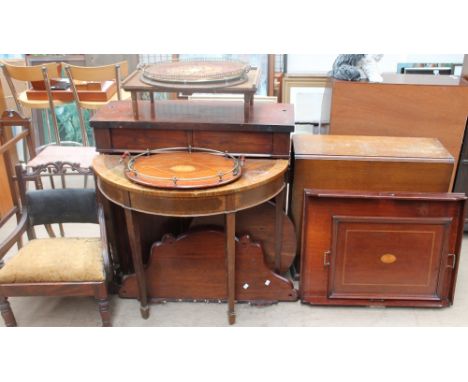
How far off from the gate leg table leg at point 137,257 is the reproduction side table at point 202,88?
493 mm

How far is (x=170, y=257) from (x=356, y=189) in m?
0.99

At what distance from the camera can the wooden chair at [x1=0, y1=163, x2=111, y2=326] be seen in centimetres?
210

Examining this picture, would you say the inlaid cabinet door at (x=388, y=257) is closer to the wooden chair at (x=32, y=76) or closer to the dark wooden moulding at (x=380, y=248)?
the dark wooden moulding at (x=380, y=248)

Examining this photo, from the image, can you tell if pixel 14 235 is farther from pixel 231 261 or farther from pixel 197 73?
pixel 197 73

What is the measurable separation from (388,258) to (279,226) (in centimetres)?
55

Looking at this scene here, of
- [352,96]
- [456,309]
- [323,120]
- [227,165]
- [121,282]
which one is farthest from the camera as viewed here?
[323,120]

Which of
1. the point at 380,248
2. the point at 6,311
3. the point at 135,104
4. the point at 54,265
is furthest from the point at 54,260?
the point at 380,248

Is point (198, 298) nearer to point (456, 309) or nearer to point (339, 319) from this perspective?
point (339, 319)

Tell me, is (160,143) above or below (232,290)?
above

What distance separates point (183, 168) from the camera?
2.11 metres

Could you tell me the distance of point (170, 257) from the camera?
239 centimetres

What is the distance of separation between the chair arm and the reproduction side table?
765 mm

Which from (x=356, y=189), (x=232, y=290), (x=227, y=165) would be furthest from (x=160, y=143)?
(x=356, y=189)

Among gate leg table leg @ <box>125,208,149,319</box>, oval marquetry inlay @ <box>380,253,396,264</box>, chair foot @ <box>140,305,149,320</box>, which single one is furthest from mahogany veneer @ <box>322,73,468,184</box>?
chair foot @ <box>140,305,149,320</box>
